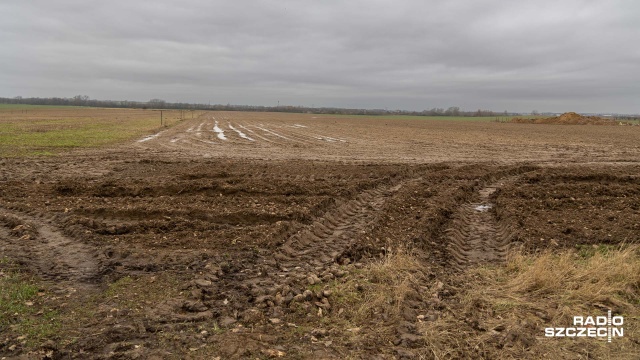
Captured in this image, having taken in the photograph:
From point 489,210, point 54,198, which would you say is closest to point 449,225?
point 489,210

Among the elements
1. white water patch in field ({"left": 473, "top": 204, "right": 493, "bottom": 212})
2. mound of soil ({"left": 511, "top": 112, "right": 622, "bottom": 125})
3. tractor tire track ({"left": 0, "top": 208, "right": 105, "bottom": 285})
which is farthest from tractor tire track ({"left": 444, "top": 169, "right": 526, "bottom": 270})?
mound of soil ({"left": 511, "top": 112, "right": 622, "bottom": 125})

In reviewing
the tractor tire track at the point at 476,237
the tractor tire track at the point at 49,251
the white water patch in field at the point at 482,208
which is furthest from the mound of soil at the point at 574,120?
the tractor tire track at the point at 49,251

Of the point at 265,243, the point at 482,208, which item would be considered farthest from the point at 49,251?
the point at 482,208

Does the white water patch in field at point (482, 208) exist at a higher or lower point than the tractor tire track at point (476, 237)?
higher

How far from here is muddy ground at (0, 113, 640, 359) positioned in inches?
163

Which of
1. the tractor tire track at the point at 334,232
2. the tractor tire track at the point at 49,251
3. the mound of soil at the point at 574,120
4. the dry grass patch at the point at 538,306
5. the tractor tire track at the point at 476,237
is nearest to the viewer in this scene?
the dry grass patch at the point at 538,306

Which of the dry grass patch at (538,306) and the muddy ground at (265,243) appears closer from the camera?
the dry grass patch at (538,306)

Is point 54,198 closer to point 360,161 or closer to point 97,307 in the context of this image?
point 97,307

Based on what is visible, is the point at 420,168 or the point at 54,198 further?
the point at 420,168

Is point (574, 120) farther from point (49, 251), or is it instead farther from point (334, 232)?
point (49, 251)

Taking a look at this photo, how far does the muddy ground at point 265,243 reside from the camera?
163 inches

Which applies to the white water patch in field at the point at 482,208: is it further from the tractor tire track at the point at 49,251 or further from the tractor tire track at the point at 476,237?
the tractor tire track at the point at 49,251

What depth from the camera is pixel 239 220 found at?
8.19m

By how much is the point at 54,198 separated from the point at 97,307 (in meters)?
6.17
